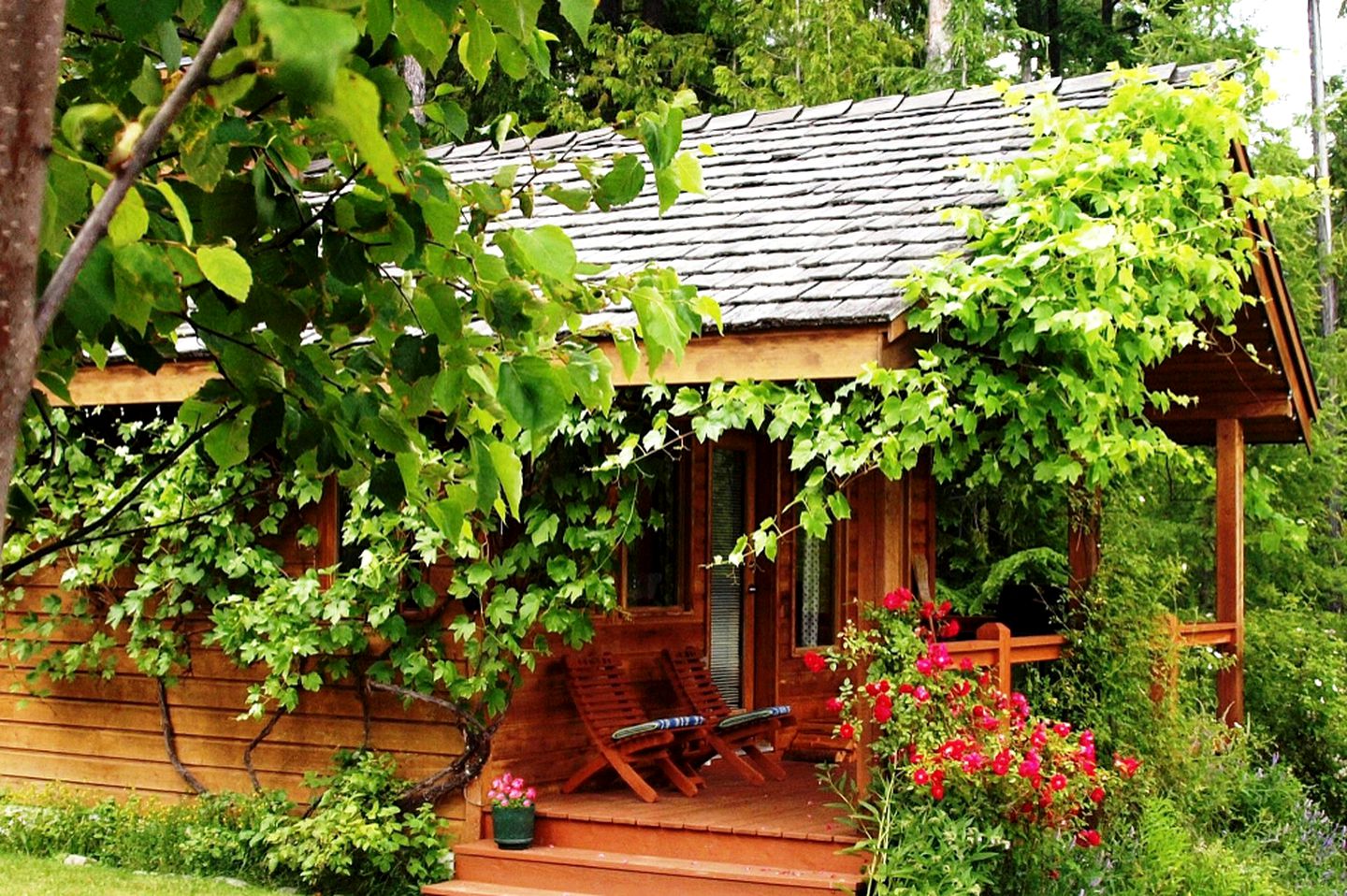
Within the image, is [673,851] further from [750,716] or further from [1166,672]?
[1166,672]

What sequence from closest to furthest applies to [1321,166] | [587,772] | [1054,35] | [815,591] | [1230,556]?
[587,772]
[1230,556]
[815,591]
[1321,166]
[1054,35]

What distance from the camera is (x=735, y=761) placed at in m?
8.54

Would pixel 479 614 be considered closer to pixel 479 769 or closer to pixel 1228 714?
pixel 479 769

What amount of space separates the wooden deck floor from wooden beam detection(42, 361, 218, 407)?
111 inches

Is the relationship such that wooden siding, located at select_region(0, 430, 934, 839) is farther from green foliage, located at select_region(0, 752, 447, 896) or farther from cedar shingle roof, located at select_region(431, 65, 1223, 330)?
cedar shingle roof, located at select_region(431, 65, 1223, 330)

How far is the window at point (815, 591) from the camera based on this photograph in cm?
1100

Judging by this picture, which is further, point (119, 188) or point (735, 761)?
point (735, 761)

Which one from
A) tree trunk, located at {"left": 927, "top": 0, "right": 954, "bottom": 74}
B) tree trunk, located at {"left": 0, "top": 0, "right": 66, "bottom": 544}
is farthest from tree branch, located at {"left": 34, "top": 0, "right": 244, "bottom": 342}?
tree trunk, located at {"left": 927, "top": 0, "right": 954, "bottom": 74}

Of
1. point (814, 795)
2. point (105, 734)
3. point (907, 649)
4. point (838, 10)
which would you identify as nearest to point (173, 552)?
point (105, 734)

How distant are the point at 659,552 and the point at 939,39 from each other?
1249 cm

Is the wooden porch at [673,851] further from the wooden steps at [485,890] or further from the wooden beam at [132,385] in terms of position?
the wooden beam at [132,385]

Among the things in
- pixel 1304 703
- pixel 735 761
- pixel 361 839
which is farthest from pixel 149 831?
pixel 1304 703

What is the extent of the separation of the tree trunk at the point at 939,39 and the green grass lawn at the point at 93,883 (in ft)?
48.3

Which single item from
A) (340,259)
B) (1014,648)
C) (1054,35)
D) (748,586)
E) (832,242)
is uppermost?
(1054,35)
